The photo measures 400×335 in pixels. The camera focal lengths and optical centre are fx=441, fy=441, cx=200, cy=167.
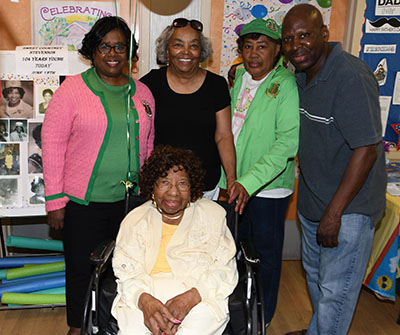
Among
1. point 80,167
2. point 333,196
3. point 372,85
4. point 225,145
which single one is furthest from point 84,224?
point 372,85

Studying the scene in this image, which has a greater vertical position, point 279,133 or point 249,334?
point 279,133

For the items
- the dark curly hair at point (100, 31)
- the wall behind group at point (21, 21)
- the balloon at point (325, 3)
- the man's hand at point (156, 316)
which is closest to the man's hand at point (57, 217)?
the man's hand at point (156, 316)

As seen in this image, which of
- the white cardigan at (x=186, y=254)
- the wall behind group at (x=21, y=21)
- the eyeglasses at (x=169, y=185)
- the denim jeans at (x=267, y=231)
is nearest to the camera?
the white cardigan at (x=186, y=254)

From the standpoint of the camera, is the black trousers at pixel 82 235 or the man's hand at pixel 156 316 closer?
the man's hand at pixel 156 316

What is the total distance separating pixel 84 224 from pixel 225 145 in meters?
0.83

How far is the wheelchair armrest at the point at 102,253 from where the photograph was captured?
1898 mm

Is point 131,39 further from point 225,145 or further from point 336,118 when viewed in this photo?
point 336,118

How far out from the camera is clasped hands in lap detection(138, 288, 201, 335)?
178 cm

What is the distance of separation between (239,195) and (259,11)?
1661 mm

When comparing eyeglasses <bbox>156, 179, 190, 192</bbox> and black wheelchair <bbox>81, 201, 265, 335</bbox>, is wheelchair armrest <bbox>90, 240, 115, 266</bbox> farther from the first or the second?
eyeglasses <bbox>156, 179, 190, 192</bbox>

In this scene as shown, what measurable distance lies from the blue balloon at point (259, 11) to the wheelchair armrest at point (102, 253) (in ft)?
6.49

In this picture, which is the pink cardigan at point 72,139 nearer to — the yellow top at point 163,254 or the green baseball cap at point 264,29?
the yellow top at point 163,254

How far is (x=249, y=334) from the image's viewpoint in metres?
1.77

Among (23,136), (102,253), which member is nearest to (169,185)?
(102,253)
